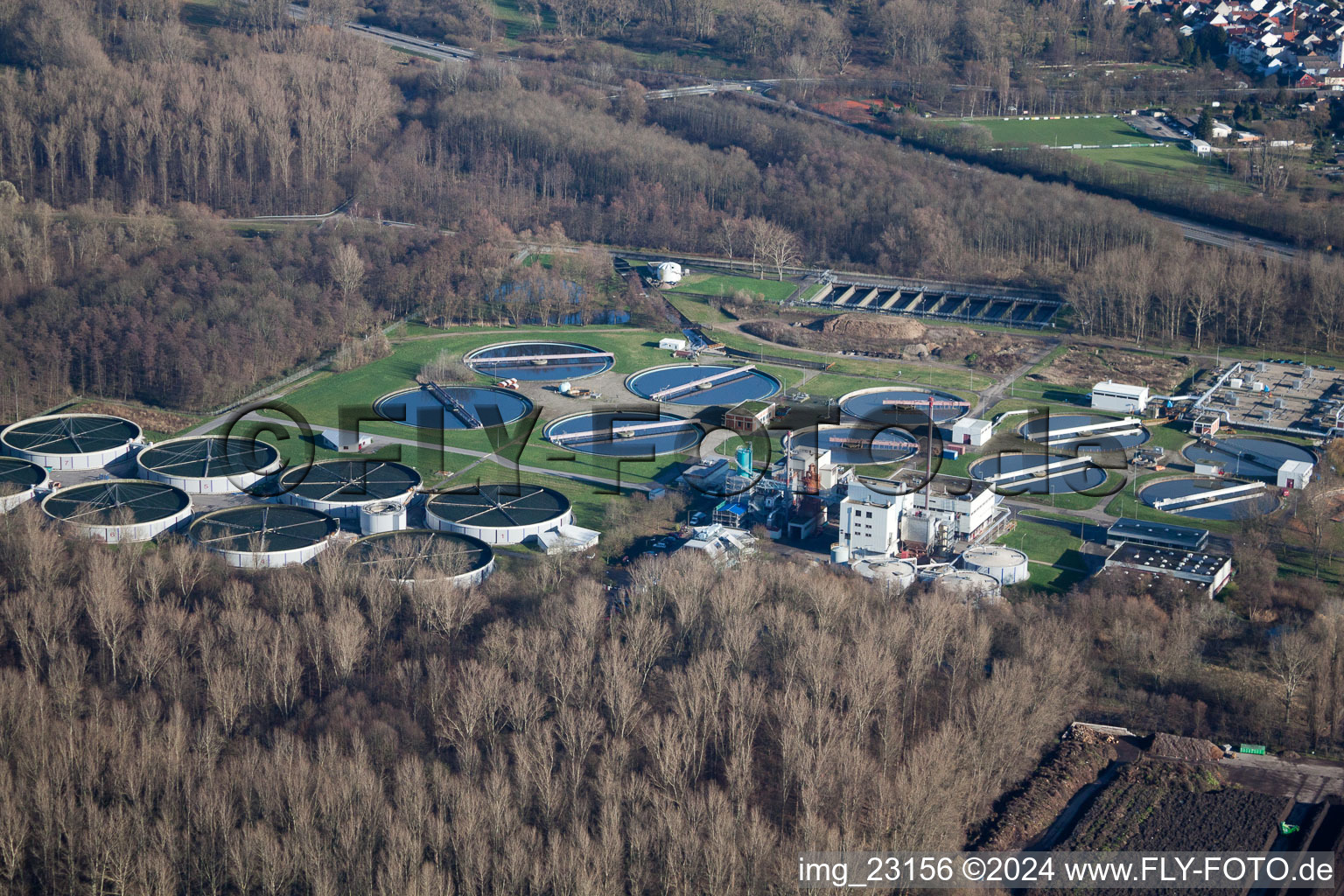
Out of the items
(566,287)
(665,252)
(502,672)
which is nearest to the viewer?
(502,672)

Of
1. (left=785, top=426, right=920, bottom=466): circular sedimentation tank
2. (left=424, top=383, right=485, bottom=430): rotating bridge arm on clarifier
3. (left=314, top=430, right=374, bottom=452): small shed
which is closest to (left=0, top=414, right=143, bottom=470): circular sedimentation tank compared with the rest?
(left=314, top=430, right=374, bottom=452): small shed

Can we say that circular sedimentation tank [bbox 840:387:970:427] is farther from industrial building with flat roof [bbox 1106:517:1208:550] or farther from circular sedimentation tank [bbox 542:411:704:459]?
industrial building with flat roof [bbox 1106:517:1208:550]

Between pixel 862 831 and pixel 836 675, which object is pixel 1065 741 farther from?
pixel 862 831

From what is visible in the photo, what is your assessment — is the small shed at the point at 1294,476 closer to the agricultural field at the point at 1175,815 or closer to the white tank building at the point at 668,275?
the agricultural field at the point at 1175,815

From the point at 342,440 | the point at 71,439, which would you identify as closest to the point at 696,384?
the point at 342,440

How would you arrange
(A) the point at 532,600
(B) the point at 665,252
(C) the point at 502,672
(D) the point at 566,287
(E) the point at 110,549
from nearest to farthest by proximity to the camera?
(C) the point at 502,672 → (A) the point at 532,600 → (E) the point at 110,549 → (D) the point at 566,287 → (B) the point at 665,252

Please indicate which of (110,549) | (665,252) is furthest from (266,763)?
(665,252)
